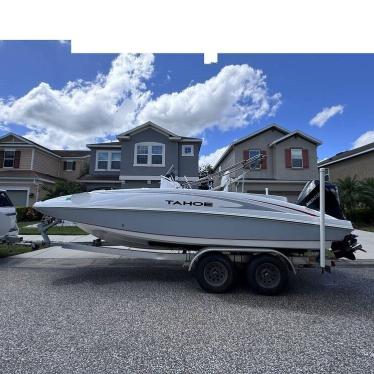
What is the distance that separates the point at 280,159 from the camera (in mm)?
21922

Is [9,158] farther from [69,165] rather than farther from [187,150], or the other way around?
[187,150]

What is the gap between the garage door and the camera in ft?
73.1

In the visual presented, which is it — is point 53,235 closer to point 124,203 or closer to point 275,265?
point 124,203

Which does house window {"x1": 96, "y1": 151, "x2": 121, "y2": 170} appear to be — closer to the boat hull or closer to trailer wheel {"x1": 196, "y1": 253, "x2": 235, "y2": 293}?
the boat hull

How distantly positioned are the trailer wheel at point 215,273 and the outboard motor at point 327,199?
1.96 m

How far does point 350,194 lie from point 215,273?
15714mm

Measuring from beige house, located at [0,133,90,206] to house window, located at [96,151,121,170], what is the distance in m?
4.56

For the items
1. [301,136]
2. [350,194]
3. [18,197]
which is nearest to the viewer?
[350,194]

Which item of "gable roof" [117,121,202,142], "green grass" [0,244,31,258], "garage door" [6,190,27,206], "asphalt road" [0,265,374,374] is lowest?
"asphalt road" [0,265,374,374]

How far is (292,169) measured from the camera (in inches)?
860

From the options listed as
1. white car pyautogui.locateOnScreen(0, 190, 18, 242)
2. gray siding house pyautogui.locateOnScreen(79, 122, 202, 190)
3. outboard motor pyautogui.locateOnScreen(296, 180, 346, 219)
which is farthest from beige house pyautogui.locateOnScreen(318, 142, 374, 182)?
white car pyautogui.locateOnScreen(0, 190, 18, 242)

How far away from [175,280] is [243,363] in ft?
9.86

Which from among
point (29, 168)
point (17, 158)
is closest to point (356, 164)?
point (29, 168)

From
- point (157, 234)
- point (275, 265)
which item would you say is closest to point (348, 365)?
point (275, 265)
